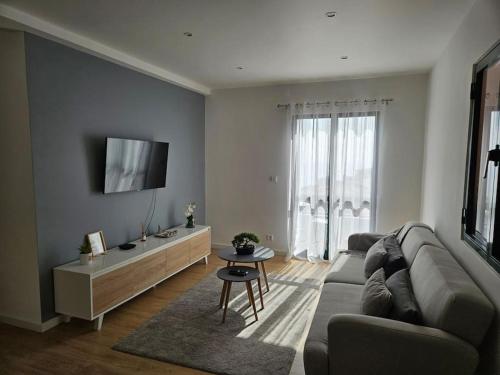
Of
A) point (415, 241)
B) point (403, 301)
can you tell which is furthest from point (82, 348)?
point (415, 241)

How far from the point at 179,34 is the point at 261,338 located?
9.64 ft

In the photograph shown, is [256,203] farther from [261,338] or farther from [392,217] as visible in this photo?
[261,338]

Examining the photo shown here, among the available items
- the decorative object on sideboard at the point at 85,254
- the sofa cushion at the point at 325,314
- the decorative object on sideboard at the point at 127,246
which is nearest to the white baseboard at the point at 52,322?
the decorative object on sideboard at the point at 85,254

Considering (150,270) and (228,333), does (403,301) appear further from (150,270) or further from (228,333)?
(150,270)

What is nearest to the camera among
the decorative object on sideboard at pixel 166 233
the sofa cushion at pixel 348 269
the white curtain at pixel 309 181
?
the sofa cushion at pixel 348 269

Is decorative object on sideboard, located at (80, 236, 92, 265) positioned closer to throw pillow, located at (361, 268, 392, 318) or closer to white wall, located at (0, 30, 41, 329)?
white wall, located at (0, 30, 41, 329)

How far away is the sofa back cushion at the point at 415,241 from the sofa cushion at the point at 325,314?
53 centimetres

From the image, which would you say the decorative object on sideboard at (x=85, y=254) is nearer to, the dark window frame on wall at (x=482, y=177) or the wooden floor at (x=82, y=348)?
the wooden floor at (x=82, y=348)

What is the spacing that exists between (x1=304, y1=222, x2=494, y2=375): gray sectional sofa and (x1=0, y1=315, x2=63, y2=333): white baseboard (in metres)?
2.45

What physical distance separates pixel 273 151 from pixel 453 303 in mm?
3854

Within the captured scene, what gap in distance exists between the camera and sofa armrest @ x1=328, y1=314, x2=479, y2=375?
1.68m

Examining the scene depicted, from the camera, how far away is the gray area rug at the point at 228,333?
2535 millimetres

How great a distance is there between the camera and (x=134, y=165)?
3.94 metres

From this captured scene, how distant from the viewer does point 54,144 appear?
119 inches
